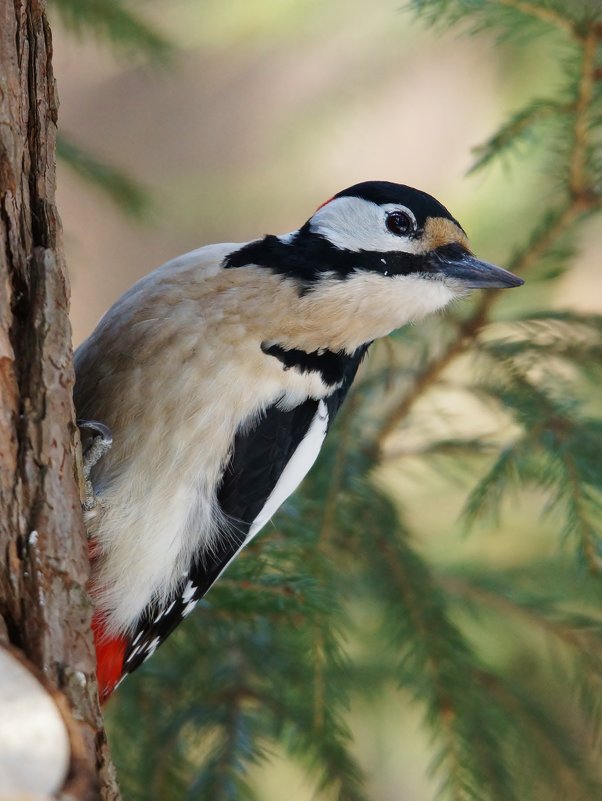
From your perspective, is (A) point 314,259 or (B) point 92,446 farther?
(A) point 314,259

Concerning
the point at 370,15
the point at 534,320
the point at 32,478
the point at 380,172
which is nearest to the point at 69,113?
the point at 380,172

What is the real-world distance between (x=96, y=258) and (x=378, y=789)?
1.57 meters

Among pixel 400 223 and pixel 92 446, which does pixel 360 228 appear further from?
pixel 92 446

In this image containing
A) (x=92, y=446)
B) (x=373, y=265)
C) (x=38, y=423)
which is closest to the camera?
(x=38, y=423)

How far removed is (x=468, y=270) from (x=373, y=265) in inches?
4.7

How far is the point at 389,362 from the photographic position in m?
1.67

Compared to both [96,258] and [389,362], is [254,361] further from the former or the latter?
[96,258]

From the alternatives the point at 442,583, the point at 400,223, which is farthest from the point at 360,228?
the point at 442,583

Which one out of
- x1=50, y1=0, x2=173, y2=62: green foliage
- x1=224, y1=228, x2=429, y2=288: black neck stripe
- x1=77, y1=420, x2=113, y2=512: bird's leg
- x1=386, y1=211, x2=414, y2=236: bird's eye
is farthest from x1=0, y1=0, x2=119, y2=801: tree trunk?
x1=50, y1=0, x2=173, y2=62: green foliage

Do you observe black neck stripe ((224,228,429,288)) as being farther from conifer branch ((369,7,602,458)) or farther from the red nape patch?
the red nape patch

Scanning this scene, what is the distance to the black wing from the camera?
1300mm

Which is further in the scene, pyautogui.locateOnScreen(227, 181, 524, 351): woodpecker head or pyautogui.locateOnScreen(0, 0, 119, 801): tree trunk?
pyautogui.locateOnScreen(227, 181, 524, 351): woodpecker head

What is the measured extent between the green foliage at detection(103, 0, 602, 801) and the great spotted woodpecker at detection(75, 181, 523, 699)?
169 millimetres

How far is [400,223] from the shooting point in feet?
4.36
